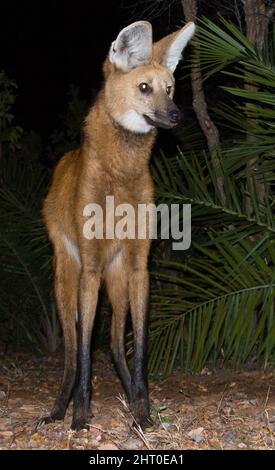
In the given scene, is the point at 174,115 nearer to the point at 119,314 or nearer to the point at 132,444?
the point at 119,314

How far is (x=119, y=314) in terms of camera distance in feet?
14.7

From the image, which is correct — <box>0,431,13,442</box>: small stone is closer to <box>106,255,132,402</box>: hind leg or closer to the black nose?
<box>106,255,132,402</box>: hind leg

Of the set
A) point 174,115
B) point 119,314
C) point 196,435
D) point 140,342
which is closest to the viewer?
point 196,435

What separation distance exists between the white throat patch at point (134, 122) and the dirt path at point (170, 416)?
1.40 m

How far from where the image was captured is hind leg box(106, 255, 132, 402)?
4418mm

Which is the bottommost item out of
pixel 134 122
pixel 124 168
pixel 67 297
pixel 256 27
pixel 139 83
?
pixel 67 297

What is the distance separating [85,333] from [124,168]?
887 mm

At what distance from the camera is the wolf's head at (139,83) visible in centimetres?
399

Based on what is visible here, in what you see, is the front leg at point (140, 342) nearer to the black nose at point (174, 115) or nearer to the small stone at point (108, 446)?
the small stone at point (108, 446)

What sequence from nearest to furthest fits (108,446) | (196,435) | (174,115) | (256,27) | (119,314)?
(108,446)
(196,435)
(174,115)
(119,314)
(256,27)

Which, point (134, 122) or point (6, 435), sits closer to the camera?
point (6, 435)

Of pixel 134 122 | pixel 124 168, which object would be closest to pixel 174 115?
pixel 134 122

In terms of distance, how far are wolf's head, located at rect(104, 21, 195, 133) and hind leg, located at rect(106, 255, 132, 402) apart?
86 centimetres

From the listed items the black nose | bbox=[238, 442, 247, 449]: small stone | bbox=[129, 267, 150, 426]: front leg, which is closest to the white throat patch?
the black nose
